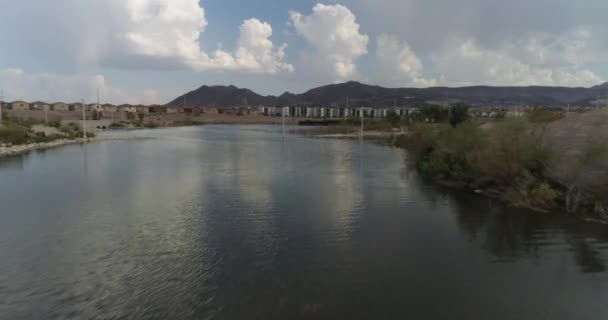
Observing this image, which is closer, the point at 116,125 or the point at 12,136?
the point at 12,136

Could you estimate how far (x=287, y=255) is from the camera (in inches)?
367

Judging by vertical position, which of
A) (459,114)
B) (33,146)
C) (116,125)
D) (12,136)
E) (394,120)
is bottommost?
(33,146)

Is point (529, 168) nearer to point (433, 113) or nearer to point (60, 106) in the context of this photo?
point (433, 113)

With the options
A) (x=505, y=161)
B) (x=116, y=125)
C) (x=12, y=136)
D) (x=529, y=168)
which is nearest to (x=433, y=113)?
(x=505, y=161)

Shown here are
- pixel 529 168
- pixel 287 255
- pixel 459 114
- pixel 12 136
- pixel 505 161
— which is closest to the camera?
pixel 287 255

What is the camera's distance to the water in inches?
281

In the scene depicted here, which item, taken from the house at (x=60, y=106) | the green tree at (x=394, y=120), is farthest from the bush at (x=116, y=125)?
the house at (x=60, y=106)

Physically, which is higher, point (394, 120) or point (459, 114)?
point (459, 114)

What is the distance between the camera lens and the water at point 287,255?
23.4 ft

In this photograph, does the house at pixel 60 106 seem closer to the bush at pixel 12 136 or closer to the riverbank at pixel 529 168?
the bush at pixel 12 136

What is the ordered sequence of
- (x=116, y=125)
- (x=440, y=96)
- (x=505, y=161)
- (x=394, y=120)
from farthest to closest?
(x=440, y=96)
(x=116, y=125)
(x=394, y=120)
(x=505, y=161)

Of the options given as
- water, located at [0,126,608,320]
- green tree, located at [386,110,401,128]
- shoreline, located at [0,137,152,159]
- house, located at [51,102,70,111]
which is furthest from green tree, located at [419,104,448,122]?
house, located at [51,102,70,111]

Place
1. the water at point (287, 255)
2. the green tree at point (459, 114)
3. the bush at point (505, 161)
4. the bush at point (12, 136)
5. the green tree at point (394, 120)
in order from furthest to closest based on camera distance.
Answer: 1. the green tree at point (394, 120)
2. the green tree at point (459, 114)
3. the bush at point (12, 136)
4. the bush at point (505, 161)
5. the water at point (287, 255)

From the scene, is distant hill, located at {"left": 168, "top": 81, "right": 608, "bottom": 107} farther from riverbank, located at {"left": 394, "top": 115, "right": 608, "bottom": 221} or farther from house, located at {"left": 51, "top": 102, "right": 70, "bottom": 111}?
house, located at {"left": 51, "top": 102, "right": 70, "bottom": 111}
